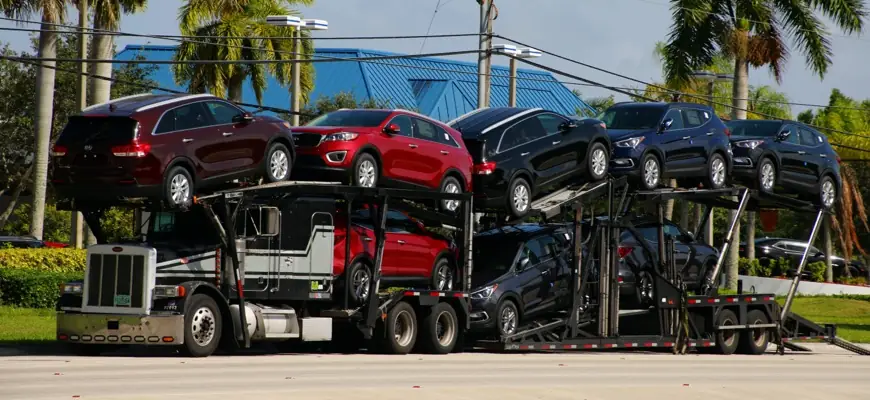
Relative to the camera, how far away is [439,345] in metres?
20.3

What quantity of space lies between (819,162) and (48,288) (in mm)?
14660

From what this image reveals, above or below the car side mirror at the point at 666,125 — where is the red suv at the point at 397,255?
below

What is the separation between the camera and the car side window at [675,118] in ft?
75.9

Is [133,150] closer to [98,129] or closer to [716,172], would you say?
[98,129]

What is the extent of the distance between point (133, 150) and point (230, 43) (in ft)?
68.8

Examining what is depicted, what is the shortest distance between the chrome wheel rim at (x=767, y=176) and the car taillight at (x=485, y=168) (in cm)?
583

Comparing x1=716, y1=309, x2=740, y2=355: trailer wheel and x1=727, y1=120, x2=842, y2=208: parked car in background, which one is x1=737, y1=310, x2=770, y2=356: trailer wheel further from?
x1=727, y1=120, x2=842, y2=208: parked car in background

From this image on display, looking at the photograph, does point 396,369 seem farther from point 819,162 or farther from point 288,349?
point 819,162

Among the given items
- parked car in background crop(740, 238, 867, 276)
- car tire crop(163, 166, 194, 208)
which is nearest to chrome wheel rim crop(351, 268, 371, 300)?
car tire crop(163, 166, 194, 208)

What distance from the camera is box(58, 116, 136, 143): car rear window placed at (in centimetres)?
1703

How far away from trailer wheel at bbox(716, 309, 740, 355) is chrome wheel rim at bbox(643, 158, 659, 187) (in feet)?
8.95

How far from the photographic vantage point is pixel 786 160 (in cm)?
2489

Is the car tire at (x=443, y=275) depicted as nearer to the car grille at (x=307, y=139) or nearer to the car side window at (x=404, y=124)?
the car side window at (x=404, y=124)

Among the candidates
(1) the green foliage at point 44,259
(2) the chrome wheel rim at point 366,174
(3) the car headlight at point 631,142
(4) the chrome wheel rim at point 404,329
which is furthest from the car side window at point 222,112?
(1) the green foliage at point 44,259
